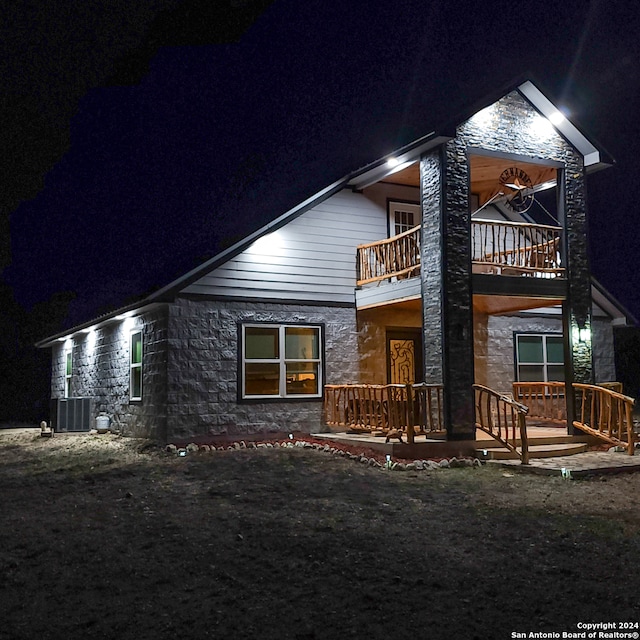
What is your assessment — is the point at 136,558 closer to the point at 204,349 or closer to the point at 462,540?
the point at 462,540

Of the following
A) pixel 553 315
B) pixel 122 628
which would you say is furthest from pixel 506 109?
pixel 122 628

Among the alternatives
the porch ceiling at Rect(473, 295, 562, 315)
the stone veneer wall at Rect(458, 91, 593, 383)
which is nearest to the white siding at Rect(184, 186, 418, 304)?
the porch ceiling at Rect(473, 295, 562, 315)

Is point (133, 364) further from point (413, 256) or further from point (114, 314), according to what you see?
point (413, 256)

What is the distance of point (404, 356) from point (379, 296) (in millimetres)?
2171

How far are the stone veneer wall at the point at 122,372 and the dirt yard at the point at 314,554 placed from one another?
3.74 m

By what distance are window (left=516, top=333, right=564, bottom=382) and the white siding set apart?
190 inches

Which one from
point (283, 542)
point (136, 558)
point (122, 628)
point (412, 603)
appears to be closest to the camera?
point (122, 628)

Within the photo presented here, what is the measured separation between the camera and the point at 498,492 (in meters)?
9.35

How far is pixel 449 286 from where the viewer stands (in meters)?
13.2

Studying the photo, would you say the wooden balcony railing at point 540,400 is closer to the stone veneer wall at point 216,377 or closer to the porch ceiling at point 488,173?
the porch ceiling at point 488,173

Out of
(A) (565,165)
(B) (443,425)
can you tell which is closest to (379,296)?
(B) (443,425)

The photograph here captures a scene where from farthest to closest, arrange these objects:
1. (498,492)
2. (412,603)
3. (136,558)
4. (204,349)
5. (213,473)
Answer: (204,349), (213,473), (498,492), (136,558), (412,603)

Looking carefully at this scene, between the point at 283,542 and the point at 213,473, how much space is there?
431cm

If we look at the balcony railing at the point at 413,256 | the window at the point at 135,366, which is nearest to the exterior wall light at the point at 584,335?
the balcony railing at the point at 413,256
